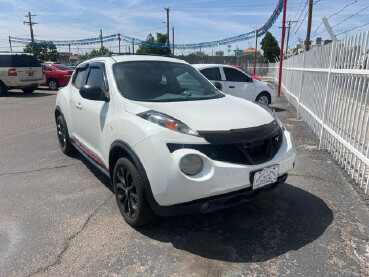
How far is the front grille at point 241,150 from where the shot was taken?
251cm

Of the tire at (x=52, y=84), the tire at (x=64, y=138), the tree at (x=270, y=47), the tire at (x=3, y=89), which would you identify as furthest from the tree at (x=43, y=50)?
the tire at (x=64, y=138)

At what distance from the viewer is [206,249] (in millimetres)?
2688

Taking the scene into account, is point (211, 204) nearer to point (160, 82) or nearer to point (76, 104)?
point (160, 82)

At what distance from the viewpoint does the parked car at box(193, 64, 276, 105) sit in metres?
9.29

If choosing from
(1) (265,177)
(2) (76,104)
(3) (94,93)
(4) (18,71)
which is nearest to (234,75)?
(2) (76,104)

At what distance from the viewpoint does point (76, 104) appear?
4.32 m

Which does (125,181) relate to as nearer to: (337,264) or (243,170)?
(243,170)

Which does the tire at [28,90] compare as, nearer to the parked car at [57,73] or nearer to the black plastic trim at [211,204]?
the parked car at [57,73]

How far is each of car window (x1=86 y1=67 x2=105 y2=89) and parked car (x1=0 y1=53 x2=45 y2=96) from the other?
11960mm

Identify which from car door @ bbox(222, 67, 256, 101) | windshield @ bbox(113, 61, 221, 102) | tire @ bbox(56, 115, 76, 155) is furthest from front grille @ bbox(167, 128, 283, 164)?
car door @ bbox(222, 67, 256, 101)

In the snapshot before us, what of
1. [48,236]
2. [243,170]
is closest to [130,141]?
[243,170]

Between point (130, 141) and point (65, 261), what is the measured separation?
46.7 inches

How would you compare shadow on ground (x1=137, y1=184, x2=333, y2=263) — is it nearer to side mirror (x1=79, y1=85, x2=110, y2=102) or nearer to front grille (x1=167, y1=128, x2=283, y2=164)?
front grille (x1=167, y1=128, x2=283, y2=164)

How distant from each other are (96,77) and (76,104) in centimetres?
65
